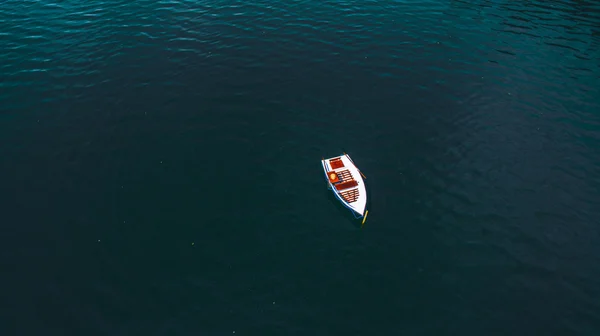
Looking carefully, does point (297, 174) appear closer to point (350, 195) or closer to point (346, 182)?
point (346, 182)

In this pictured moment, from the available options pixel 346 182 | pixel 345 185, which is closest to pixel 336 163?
pixel 346 182

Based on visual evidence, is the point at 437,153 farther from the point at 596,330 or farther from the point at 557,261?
the point at 596,330

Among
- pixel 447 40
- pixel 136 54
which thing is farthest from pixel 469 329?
pixel 136 54

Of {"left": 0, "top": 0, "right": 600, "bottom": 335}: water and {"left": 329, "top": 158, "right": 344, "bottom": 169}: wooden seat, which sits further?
{"left": 329, "top": 158, "right": 344, "bottom": 169}: wooden seat

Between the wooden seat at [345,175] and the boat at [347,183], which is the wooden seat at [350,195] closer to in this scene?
the boat at [347,183]

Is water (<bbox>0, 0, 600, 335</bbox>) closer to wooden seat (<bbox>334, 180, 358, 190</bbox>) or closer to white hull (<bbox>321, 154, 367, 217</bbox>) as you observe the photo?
white hull (<bbox>321, 154, 367, 217</bbox>)

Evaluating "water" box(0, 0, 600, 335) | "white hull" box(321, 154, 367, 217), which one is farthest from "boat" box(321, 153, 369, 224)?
"water" box(0, 0, 600, 335)
